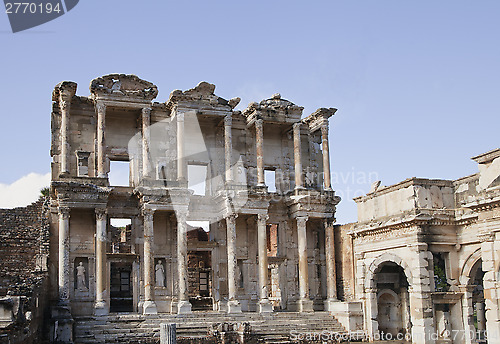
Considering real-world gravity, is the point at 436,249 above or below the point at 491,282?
above

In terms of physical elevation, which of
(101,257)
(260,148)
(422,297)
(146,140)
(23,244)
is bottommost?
(422,297)

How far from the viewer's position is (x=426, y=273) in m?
20.3

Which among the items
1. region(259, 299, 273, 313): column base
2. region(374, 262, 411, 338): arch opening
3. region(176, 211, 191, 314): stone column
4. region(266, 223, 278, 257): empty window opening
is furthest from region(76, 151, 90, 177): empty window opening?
region(374, 262, 411, 338): arch opening

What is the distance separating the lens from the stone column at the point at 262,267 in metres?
27.3

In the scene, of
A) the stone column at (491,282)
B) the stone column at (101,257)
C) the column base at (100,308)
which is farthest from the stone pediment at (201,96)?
the stone column at (491,282)

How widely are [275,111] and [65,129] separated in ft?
31.0

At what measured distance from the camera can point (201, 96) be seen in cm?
2841

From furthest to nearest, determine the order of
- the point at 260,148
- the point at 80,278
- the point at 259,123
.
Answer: the point at 259,123
the point at 260,148
the point at 80,278

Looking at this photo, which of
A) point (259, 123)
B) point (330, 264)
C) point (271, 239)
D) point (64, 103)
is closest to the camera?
point (64, 103)

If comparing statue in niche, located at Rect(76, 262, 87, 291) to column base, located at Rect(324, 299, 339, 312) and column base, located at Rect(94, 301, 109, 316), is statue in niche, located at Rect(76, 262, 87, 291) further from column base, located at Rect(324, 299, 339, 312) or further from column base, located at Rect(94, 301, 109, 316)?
column base, located at Rect(324, 299, 339, 312)

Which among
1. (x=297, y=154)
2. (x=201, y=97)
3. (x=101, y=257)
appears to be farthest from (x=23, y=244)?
(x=297, y=154)

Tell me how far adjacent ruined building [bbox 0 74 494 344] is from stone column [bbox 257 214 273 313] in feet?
0.21

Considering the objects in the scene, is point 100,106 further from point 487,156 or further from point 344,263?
point 487,156

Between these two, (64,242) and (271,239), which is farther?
(271,239)
